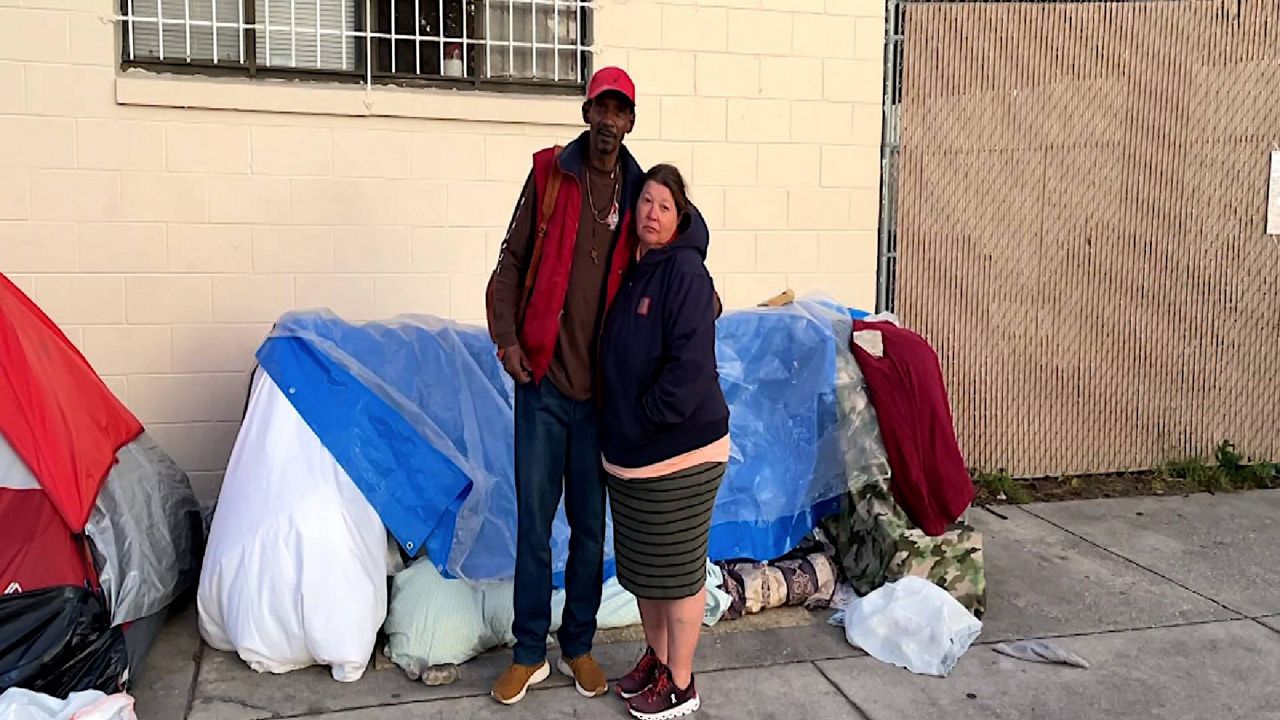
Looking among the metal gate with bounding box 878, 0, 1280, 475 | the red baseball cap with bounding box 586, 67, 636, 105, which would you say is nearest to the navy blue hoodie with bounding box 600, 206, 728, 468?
the red baseball cap with bounding box 586, 67, 636, 105

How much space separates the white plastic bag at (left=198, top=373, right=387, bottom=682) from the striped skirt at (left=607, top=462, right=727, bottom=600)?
971mm

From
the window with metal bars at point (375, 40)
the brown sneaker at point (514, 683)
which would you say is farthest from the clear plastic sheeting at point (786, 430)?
the window with metal bars at point (375, 40)

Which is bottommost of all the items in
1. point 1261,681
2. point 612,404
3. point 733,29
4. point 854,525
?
point 1261,681

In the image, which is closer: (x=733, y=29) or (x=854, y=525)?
(x=854, y=525)

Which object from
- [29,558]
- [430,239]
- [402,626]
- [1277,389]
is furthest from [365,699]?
[1277,389]

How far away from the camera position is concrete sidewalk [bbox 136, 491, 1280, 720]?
3.63m

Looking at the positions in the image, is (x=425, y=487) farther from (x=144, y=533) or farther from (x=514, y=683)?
(x=144, y=533)

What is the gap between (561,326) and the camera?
348 cm

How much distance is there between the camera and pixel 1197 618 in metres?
4.47

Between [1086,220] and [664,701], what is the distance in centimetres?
405

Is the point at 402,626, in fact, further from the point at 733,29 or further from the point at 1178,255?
the point at 1178,255

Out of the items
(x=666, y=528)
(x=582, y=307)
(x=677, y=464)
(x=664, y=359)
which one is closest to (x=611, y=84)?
(x=582, y=307)

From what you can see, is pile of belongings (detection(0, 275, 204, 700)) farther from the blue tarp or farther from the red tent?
the blue tarp

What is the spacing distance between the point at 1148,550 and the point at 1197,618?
0.87 metres
